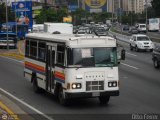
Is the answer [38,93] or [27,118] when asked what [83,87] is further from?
[38,93]

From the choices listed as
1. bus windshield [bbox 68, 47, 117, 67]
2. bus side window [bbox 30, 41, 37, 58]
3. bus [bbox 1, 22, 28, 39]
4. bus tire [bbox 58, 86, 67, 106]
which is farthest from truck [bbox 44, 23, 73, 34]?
bus [bbox 1, 22, 28, 39]

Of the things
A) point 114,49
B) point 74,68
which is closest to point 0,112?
point 74,68

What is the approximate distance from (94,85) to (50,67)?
2.44m

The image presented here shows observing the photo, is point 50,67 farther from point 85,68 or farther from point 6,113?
point 6,113

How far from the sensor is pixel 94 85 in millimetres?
16891

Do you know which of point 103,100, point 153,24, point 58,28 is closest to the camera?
point 103,100

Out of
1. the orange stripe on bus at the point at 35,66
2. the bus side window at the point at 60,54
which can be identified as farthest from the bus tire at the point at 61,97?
the orange stripe on bus at the point at 35,66

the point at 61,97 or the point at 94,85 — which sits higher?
the point at 94,85

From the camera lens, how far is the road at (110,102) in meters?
16.1

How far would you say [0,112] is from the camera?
593 inches

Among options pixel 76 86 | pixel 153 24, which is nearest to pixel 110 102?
pixel 76 86

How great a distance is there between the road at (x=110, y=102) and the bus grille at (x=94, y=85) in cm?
67

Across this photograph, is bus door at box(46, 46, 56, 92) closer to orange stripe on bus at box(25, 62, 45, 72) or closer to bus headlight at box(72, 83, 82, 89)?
orange stripe on bus at box(25, 62, 45, 72)

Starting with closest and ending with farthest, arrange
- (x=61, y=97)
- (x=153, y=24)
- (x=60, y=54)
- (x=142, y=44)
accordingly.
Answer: (x=61, y=97) < (x=60, y=54) < (x=142, y=44) < (x=153, y=24)
